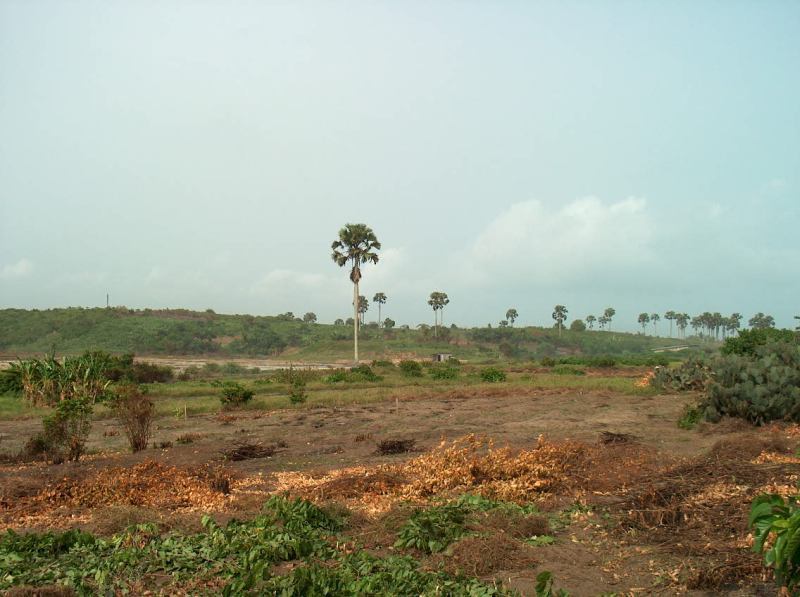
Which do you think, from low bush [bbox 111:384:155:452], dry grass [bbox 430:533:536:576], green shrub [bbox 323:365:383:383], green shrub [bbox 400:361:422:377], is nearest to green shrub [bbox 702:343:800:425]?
dry grass [bbox 430:533:536:576]

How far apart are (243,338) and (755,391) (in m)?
82.0

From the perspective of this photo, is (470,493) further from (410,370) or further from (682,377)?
(410,370)

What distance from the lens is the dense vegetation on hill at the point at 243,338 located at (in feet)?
265

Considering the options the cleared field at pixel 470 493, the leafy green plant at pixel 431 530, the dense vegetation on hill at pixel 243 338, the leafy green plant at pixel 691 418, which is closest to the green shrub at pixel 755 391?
the leafy green plant at pixel 691 418

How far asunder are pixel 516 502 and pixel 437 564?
263 centimetres

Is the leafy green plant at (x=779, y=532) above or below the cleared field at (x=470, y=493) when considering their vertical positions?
above

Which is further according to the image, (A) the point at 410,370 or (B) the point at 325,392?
(A) the point at 410,370

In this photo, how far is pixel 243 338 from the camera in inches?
3570

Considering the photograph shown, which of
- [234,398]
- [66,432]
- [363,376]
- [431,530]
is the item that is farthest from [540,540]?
[363,376]

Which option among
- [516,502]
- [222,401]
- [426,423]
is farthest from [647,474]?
[222,401]

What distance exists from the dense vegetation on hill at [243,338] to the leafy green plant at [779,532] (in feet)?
245

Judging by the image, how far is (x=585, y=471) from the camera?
934cm

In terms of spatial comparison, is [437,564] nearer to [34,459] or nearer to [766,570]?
[766,570]

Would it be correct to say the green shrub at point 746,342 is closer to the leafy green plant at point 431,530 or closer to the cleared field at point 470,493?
the cleared field at point 470,493
